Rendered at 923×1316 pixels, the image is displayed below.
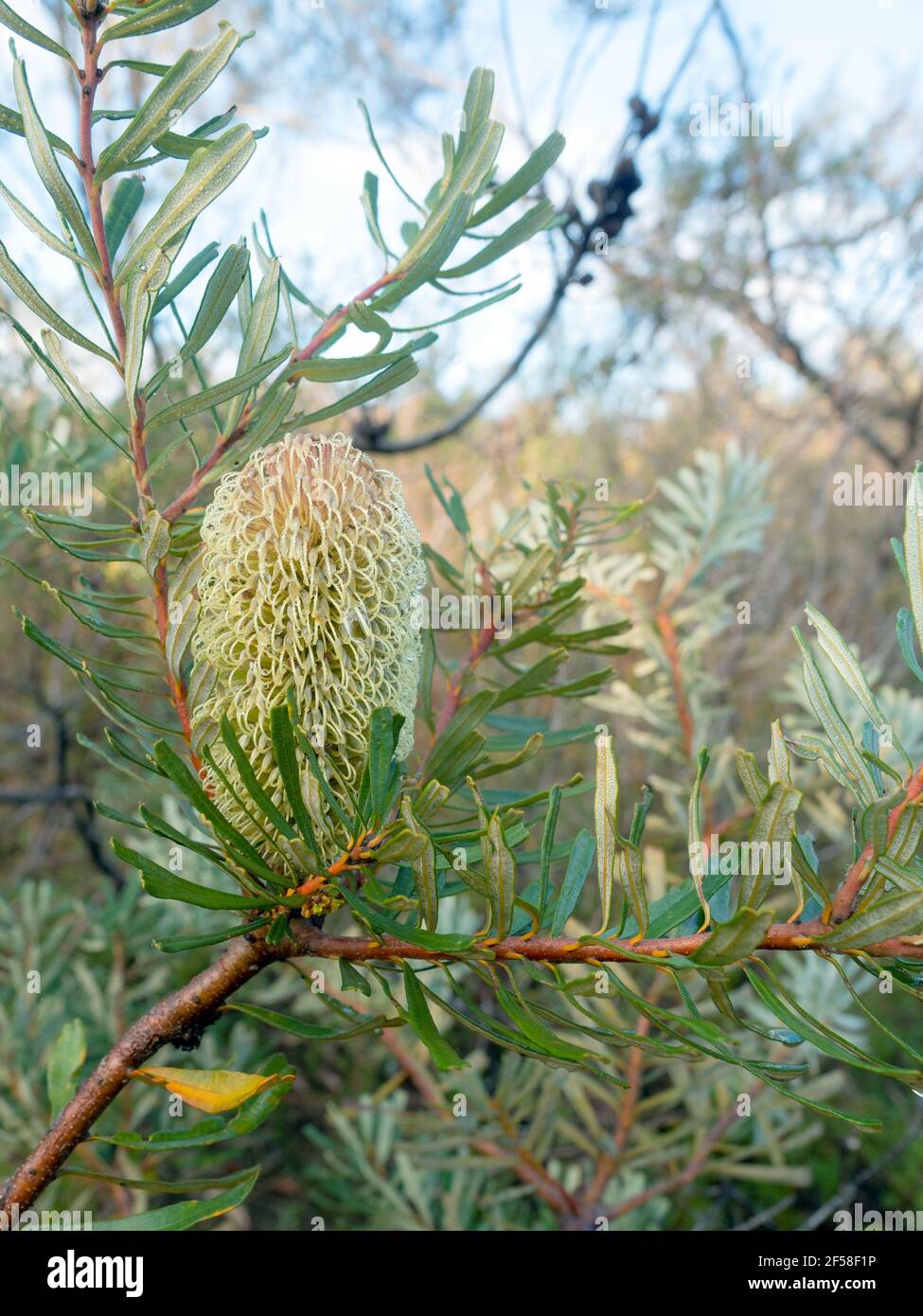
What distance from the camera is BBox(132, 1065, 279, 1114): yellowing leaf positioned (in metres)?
0.43

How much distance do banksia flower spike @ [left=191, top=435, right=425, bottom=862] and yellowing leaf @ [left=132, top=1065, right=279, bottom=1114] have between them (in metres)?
0.11

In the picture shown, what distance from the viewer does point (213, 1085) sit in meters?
0.45

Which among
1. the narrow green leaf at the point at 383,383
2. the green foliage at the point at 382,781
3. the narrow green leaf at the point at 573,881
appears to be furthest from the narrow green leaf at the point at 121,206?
the narrow green leaf at the point at 573,881

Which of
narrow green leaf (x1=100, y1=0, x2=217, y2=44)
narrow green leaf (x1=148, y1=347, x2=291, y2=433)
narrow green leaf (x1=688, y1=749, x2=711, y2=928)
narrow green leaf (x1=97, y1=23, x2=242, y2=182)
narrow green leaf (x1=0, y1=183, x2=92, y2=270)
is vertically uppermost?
narrow green leaf (x1=100, y1=0, x2=217, y2=44)

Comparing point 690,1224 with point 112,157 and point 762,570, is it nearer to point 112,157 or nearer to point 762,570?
point 762,570

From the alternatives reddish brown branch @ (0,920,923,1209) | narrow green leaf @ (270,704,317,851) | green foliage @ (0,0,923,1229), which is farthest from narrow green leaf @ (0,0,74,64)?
reddish brown branch @ (0,920,923,1209)

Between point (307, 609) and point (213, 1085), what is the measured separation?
23 cm

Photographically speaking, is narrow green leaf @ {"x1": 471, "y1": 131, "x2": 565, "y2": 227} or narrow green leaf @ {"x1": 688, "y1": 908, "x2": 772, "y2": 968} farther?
narrow green leaf @ {"x1": 471, "y1": 131, "x2": 565, "y2": 227}

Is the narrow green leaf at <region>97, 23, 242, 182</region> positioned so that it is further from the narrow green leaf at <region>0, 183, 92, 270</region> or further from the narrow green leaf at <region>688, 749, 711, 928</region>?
the narrow green leaf at <region>688, 749, 711, 928</region>

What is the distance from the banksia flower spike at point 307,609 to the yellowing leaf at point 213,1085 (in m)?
0.11

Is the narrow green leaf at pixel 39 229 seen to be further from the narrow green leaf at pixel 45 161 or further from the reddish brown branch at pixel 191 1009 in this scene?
the reddish brown branch at pixel 191 1009

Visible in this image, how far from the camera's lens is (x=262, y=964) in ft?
1.48

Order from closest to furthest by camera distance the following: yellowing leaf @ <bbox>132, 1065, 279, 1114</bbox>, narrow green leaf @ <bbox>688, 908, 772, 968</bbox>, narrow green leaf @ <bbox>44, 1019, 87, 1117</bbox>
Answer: narrow green leaf @ <bbox>688, 908, 772, 968</bbox> → yellowing leaf @ <bbox>132, 1065, 279, 1114</bbox> → narrow green leaf @ <bbox>44, 1019, 87, 1117</bbox>

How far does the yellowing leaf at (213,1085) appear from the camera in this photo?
0.43 meters
